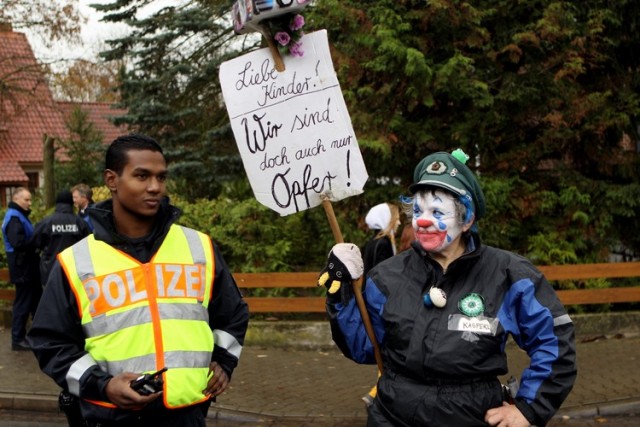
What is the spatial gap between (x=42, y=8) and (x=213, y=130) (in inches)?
289

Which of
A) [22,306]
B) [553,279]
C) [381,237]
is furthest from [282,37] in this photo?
[22,306]

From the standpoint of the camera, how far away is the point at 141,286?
3266 millimetres

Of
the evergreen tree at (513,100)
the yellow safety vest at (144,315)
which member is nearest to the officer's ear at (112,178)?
the yellow safety vest at (144,315)

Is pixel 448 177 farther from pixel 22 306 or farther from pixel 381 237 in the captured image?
pixel 22 306

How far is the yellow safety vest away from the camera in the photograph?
321cm

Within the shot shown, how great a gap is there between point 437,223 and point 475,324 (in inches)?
17.3

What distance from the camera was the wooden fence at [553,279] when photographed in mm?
10477

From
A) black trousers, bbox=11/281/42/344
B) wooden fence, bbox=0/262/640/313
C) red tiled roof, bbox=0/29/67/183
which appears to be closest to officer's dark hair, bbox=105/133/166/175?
wooden fence, bbox=0/262/640/313

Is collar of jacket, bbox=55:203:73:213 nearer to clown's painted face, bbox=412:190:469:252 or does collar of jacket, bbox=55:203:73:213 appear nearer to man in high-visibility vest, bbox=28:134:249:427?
man in high-visibility vest, bbox=28:134:249:427

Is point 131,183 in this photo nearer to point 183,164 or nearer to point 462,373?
point 462,373

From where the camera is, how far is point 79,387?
3.17 metres

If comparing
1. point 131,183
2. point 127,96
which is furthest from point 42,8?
point 131,183

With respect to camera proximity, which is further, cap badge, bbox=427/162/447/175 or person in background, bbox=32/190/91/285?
person in background, bbox=32/190/91/285

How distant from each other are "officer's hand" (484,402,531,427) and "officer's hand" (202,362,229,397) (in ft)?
3.50
